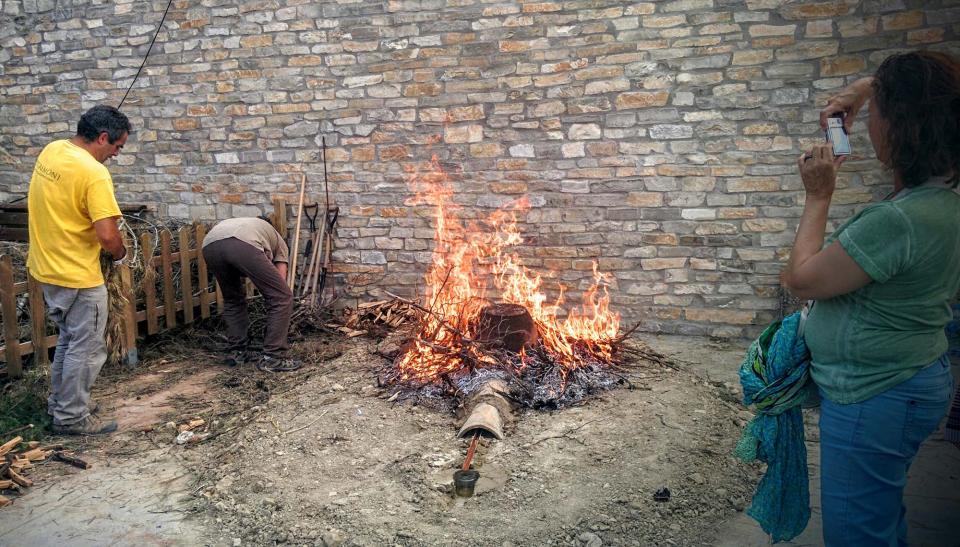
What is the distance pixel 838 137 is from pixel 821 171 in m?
0.17

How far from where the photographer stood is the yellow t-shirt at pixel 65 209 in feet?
14.4

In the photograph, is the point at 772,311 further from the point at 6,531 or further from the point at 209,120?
the point at 209,120

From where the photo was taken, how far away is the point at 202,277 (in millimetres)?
7016

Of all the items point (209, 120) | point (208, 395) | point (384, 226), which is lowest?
point (208, 395)

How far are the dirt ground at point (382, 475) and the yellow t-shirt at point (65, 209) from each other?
132 centimetres

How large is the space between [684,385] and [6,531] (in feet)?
15.8

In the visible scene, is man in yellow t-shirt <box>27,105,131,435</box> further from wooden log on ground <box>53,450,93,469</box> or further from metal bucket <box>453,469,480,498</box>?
metal bucket <box>453,469,480,498</box>

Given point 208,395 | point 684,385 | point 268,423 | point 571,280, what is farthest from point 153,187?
point 684,385

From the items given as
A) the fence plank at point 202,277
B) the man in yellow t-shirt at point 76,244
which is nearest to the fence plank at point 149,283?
the fence plank at point 202,277

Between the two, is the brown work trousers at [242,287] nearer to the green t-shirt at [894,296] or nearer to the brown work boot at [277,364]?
the brown work boot at [277,364]

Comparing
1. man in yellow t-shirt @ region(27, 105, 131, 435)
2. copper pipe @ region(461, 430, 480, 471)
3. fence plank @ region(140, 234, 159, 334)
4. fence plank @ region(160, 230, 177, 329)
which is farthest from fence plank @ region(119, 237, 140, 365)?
copper pipe @ region(461, 430, 480, 471)

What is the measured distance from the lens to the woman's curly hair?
6.43 ft

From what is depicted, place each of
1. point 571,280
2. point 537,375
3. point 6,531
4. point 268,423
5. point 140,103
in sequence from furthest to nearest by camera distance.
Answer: point 140,103 → point 571,280 → point 537,375 → point 268,423 → point 6,531

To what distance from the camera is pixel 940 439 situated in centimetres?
419
